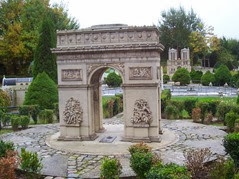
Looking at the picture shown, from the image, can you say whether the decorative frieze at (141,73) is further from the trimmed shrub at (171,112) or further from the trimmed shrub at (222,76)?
the trimmed shrub at (222,76)

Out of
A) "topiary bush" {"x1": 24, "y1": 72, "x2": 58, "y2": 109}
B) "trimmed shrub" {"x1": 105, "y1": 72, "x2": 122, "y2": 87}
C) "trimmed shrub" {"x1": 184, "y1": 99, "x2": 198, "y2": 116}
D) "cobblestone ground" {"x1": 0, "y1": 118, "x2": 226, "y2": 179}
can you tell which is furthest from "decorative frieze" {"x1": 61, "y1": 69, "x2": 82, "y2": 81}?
"trimmed shrub" {"x1": 105, "y1": 72, "x2": 122, "y2": 87}

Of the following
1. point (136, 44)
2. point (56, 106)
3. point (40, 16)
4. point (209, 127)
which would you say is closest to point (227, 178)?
point (136, 44)

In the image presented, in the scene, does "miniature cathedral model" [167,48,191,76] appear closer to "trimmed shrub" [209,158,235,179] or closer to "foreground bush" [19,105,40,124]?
"foreground bush" [19,105,40,124]

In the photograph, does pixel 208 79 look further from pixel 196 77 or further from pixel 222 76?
pixel 196 77

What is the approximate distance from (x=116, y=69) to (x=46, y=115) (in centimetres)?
831

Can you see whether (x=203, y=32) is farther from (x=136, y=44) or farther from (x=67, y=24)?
(x=136, y=44)

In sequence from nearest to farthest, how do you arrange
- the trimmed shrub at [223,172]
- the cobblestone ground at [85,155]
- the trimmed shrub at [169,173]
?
1. the trimmed shrub at [169,173]
2. the trimmed shrub at [223,172]
3. the cobblestone ground at [85,155]

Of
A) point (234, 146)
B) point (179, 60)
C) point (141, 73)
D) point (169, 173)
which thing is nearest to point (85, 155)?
point (141, 73)

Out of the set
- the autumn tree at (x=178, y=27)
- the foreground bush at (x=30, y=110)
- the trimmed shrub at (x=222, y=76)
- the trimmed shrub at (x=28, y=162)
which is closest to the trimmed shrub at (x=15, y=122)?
the foreground bush at (x=30, y=110)

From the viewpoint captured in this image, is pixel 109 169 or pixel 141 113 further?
pixel 141 113

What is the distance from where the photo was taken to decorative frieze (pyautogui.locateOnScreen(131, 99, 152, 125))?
1318cm

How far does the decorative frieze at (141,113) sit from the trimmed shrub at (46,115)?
27.5 ft

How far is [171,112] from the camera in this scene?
19.9 metres

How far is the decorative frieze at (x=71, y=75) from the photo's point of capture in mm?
13930
